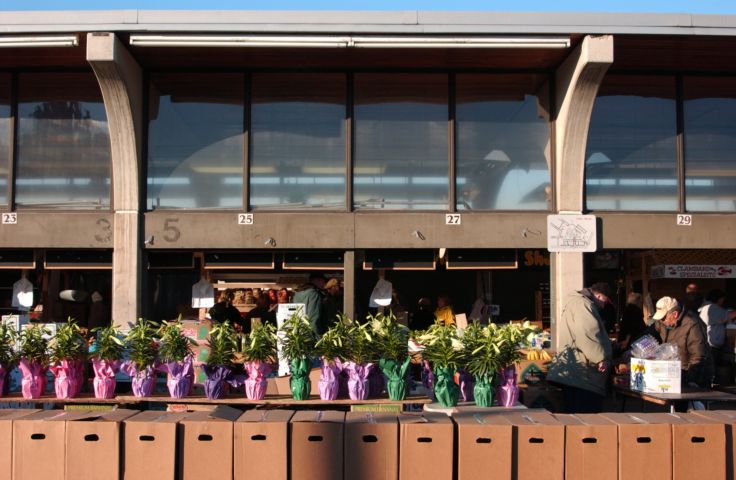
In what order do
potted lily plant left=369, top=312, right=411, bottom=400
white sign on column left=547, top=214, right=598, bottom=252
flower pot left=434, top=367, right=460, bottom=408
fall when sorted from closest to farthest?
flower pot left=434, top=367, right=460, bottom=408 < potted lily plant left=369, top=312, right=411, bottom=400 < white sign on column left=547, top=214, right=598, bottom=252

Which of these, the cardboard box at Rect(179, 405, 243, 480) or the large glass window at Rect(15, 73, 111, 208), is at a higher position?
the large glass window at Rect(15, 73, 111, 208)

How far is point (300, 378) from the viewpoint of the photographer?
6605mm

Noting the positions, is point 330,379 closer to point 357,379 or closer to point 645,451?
point 357,379

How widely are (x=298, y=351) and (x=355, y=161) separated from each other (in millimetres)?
5390

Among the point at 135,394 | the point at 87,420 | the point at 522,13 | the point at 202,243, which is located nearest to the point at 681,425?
the point at 87,420

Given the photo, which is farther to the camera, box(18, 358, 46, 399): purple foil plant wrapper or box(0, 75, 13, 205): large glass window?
box(0, 75, 13, 205): large glass window

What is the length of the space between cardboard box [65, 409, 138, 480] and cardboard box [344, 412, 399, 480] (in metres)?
1.33

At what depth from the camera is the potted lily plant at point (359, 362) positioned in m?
6.48

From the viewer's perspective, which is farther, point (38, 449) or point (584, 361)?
point (584, 361)

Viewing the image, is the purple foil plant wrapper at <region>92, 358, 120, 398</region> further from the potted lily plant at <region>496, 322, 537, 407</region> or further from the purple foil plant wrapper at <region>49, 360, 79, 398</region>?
the potted lily plant at <region>496, 322, 537, 407</region>

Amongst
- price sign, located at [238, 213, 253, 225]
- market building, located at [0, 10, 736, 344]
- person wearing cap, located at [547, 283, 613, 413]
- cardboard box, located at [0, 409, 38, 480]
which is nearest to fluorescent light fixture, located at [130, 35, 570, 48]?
market building, located at [0, 10, 736, 344]

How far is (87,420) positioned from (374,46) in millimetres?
7113

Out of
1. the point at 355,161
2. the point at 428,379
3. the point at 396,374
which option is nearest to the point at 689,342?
the point at 428,379

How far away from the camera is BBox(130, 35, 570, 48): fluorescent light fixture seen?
33.2 ft
